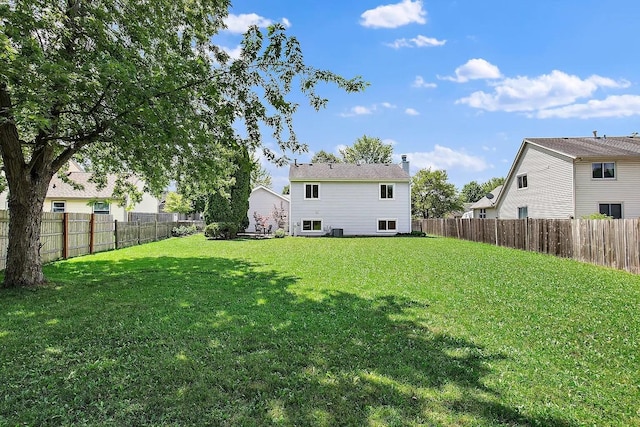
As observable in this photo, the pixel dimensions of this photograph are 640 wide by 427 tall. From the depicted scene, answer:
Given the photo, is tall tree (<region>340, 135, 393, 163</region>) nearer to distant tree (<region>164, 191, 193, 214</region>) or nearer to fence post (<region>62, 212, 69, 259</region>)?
distant tree (<region>164, 191, 193, 214</region>)

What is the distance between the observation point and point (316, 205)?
2605cm

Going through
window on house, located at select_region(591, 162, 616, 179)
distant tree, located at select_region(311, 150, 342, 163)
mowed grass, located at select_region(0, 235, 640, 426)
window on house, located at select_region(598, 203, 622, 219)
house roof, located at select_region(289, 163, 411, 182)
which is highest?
Result: distant tree, located at select_region(311, 150, 342, 163)

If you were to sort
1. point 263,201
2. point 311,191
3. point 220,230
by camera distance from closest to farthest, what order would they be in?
point 220,230, point 311,191, point 263,201

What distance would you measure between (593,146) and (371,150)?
35.2m

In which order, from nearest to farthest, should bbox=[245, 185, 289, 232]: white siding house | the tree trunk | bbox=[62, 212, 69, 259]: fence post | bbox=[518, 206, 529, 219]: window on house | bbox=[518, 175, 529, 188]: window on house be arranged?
the tree trunk, bbox=[62, 212, 69, 259]: fence post, bbox=[518, 206, 529, 219]: window on house, bbox=[518, 175, 529, 188]: window on house, bbox=[245, 185, 289, 232]: white siding house

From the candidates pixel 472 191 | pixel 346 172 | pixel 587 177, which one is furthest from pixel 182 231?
pixel 472 191

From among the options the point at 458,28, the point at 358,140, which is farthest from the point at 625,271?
the point at 358,140

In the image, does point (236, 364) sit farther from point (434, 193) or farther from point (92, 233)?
Answer: point (434, 193)

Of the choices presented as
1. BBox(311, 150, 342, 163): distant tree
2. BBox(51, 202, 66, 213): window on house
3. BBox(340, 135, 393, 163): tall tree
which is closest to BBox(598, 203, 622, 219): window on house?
BBox(51, 202, 66, 213): window on house

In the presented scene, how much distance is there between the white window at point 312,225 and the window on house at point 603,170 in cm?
1652

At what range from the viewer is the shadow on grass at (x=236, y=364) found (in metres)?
2.66

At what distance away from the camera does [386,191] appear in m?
26.4

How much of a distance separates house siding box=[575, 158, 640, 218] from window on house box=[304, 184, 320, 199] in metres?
15.7

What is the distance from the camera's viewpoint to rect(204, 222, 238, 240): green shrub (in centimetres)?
2108
